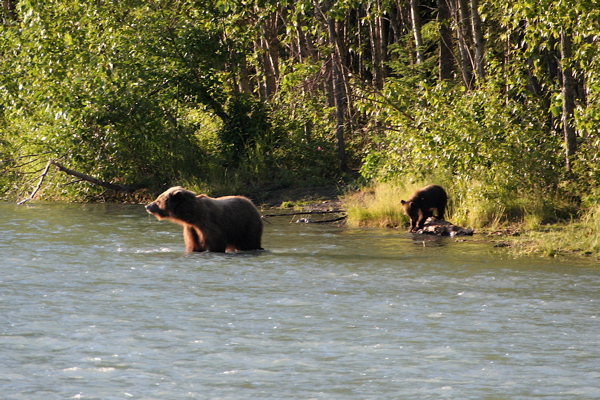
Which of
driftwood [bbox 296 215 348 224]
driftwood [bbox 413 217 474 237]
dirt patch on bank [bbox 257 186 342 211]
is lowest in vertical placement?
driftwood [bbox 413 217 474 237]

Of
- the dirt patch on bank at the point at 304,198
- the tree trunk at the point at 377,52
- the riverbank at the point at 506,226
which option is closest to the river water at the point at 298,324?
the riverbank at the point at 506,226

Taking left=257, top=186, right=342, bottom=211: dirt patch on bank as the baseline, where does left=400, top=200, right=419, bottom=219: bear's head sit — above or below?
below

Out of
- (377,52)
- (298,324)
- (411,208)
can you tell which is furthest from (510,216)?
(377,52)

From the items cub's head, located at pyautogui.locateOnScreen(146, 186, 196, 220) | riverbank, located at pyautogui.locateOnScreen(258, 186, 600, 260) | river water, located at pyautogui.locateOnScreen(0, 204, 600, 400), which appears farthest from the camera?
riverbank, located at pyautogui.locateOnScreen(258, 186, 600, 260)

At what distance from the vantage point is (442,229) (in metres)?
13.5

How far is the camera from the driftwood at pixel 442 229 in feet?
43.6

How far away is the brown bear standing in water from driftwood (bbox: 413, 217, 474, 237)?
311 cm

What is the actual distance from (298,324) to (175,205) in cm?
440

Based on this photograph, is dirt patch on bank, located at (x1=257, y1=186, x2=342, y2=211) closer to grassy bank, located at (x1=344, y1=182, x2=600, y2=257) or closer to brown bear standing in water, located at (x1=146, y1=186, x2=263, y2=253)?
grassy bank, located at (x1=344, y1=182, x2=600, y2=257)

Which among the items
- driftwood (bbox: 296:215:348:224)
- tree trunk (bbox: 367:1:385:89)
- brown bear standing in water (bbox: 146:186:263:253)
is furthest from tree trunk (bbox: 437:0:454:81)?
brown bear standing in water (bbox: 146:186:263:253)

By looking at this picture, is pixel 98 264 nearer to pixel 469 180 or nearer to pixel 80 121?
pixel 469 180

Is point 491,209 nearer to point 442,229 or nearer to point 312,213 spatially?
point 442,229

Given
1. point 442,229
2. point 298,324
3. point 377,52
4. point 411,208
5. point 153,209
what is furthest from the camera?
point 377,52

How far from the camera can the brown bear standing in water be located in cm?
1124
